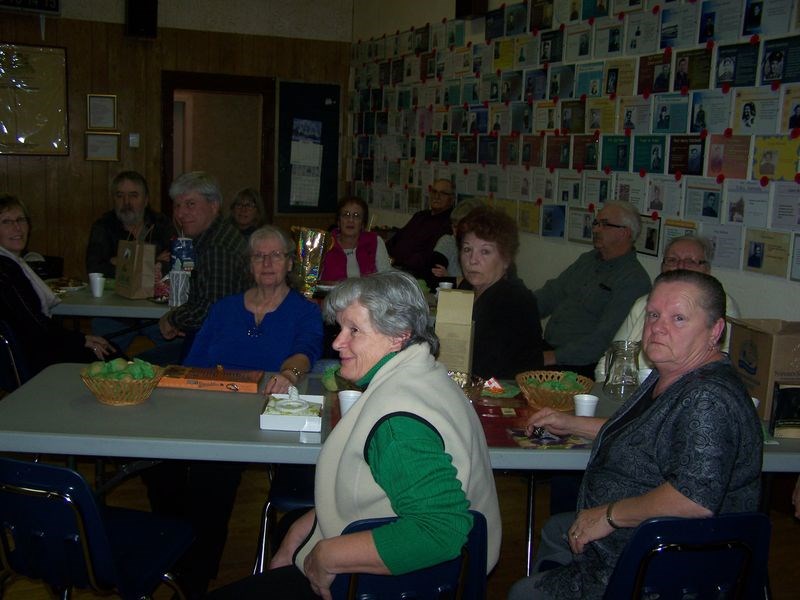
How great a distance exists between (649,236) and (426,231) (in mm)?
2232

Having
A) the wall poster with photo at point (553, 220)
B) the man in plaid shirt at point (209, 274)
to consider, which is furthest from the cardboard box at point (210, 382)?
the wall poster with photo at point (553, 220)

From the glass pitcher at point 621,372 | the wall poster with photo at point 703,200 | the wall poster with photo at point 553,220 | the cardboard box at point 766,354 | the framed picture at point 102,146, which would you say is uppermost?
the framed picture at point 102,146

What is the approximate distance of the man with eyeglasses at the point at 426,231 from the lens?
6430 millimetres

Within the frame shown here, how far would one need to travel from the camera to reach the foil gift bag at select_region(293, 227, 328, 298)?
4605 millimetres

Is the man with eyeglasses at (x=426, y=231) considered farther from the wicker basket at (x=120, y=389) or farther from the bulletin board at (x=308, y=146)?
the wicker basket at (x=120, y=389)

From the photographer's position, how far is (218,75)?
831 centimetres

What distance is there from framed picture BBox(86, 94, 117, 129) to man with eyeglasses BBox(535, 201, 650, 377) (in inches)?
202

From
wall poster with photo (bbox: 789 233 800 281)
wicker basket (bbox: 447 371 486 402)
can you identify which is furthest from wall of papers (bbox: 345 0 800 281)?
wicker basket (bbox: 447 371 486 402)

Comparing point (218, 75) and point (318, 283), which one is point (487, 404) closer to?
point (318, 283)

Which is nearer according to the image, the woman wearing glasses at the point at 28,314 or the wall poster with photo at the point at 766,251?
the woman wearing glasses at the point at 28,314

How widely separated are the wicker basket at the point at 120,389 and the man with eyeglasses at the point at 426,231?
3964 mm

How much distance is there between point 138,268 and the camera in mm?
4277

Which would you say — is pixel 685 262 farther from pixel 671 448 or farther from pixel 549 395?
pixel 671 448

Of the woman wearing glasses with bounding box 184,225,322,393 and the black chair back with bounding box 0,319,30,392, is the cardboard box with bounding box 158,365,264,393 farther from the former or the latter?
the black chair back with bounding box 0,319,30,392
